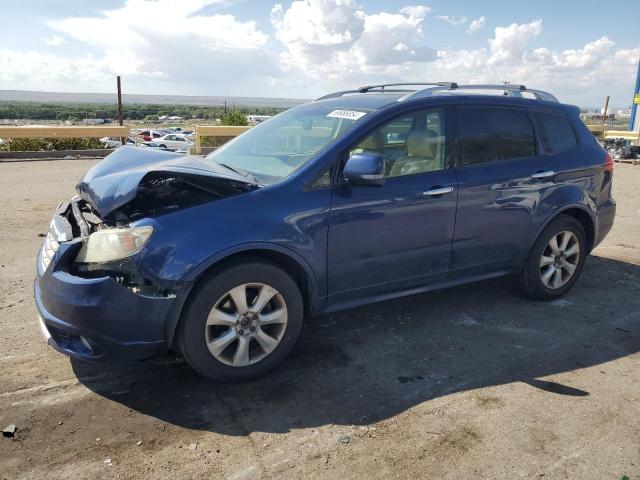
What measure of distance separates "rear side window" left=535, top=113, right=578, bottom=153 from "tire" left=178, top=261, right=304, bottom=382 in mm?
2875

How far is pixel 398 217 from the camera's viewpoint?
3.88 meters

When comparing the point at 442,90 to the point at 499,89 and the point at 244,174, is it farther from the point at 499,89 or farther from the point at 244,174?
the point at 244,174

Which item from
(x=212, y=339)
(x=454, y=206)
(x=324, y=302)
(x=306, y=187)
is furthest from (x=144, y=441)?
(x=454, y=206)

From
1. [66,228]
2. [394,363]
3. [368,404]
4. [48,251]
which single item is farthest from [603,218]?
[48,251]

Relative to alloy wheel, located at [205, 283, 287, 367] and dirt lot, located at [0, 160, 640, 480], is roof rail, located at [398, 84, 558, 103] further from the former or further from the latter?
alloy wheel, located at [205, 283, 287, 367]

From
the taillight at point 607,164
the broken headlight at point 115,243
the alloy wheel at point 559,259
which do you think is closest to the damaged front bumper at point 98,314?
the broken headlight at point 115,243

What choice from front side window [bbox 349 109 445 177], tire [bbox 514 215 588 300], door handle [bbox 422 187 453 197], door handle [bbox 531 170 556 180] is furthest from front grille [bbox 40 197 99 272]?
tire [bbox 514 215 588 300]

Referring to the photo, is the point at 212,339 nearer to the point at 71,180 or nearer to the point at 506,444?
the point at 506,444

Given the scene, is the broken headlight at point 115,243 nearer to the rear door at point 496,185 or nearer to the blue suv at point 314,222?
the blue suv at point 314,222

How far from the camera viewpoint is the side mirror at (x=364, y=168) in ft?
11.5

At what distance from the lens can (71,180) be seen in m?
12.4

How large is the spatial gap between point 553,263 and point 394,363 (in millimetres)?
2115

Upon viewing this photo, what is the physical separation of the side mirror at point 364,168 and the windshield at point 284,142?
12.8 inches

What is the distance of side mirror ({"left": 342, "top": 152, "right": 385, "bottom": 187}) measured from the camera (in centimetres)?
350
